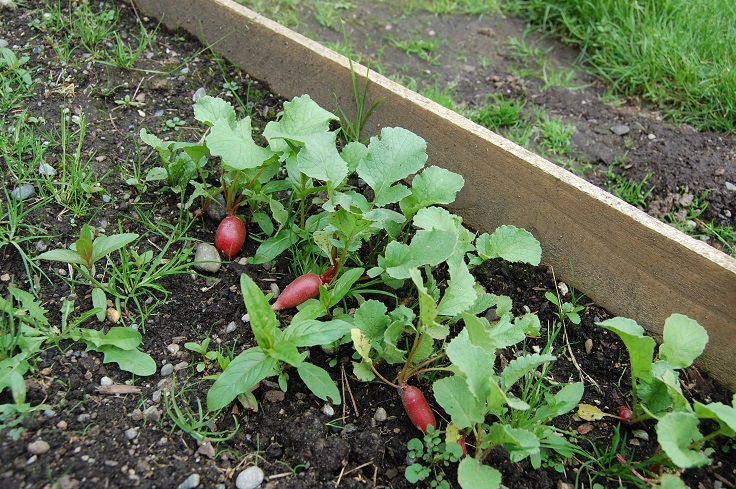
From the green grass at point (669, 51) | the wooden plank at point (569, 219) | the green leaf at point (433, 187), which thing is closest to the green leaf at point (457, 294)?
the green leaf at point (433, 187)

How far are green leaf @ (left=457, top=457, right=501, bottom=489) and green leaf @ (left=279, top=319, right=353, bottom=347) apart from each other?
440 millimetres

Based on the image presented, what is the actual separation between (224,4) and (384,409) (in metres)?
1.85

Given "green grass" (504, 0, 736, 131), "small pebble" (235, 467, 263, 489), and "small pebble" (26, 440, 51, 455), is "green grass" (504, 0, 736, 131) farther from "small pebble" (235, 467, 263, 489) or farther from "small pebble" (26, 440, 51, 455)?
"small pebble" (26, 440, 51, 455)

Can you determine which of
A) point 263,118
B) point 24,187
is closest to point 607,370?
point 263,118

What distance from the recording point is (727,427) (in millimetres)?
1633

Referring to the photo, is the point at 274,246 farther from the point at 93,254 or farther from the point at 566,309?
the point at 566,309

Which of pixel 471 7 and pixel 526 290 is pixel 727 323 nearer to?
pixel 526 290

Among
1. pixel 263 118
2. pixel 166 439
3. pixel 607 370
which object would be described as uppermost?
pixel 263 118

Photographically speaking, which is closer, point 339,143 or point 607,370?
point 607,370

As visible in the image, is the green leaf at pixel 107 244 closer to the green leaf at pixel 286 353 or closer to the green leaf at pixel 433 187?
the green leaf at pixel 286 353

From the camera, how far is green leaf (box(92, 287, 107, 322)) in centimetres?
180

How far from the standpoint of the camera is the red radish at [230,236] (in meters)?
2.07

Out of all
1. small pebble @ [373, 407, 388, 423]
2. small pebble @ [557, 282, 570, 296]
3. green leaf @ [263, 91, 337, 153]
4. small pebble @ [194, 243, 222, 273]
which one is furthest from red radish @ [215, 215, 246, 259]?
small pebble @ [557, 282, 570, 296]

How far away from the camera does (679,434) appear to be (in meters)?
1.56
